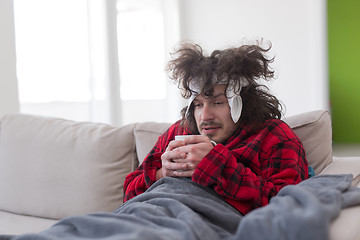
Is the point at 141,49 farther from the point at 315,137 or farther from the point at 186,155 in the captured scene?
the point at 186,155

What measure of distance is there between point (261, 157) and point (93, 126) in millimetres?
916

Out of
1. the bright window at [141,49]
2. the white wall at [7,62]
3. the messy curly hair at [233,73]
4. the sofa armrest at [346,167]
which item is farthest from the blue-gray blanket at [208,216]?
the bright window at [141,49]

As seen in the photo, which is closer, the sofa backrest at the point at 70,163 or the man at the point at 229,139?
the man at the point at 229,139

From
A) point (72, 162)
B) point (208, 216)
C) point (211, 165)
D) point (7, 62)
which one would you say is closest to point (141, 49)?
point (7, 62)

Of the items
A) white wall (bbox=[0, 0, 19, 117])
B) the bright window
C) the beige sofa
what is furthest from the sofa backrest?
the bright window

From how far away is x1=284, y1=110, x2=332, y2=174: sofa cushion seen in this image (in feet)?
6.01

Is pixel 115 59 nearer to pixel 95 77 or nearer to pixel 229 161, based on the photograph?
pixel 95 77

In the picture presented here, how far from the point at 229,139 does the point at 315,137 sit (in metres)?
0.39

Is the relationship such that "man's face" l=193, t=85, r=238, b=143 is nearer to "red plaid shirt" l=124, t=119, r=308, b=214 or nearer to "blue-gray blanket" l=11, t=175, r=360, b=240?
"red plaid shirt" l=124, t=119, r=308, b=214

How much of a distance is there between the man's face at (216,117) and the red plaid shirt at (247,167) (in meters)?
0.05

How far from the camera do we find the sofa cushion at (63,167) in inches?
79.0

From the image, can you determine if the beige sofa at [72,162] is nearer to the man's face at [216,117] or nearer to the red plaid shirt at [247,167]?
the red plaid shirt at [247,167]

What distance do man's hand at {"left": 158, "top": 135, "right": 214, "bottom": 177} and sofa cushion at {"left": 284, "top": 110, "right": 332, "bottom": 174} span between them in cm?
53

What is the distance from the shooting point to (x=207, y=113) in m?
1.69
